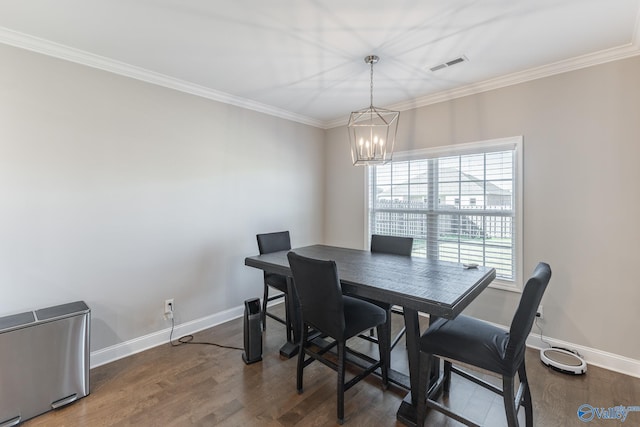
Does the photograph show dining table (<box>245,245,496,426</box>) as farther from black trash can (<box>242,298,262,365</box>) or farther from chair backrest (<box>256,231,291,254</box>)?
chair backrest (<box>256,231,291,254</box>)

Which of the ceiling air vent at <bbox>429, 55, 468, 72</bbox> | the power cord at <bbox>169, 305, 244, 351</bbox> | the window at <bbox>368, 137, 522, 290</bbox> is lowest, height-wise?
the power cord at <bbox>169, 305, 244, 351</bbox>

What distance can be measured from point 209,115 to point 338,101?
149cm

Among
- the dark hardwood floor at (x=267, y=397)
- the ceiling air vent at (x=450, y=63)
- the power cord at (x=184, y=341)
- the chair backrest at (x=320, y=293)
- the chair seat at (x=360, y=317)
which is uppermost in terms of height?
the ceiling air vent at (x=450, y=63)

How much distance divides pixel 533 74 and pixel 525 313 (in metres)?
2.35

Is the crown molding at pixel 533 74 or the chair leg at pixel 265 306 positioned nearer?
the crown molding at pixel 533 74

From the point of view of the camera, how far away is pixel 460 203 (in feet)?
10.5

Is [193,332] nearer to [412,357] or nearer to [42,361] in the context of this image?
[42,361]

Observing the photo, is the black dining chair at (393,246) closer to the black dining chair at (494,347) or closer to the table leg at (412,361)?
the table leg at (412,361)

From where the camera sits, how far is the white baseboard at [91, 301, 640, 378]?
2.29m

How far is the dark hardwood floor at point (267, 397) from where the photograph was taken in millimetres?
1823

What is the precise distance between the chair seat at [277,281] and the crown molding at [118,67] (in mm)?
1993

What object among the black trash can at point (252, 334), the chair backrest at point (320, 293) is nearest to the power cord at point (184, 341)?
the black trash can at point (252, 334)

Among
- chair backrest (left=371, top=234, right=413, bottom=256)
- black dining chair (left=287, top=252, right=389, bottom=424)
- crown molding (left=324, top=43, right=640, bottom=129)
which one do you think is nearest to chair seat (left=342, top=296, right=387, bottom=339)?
black dining chair (left=287, top=252, right=389, bottom=424)

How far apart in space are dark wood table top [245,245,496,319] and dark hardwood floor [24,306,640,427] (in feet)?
2.61
